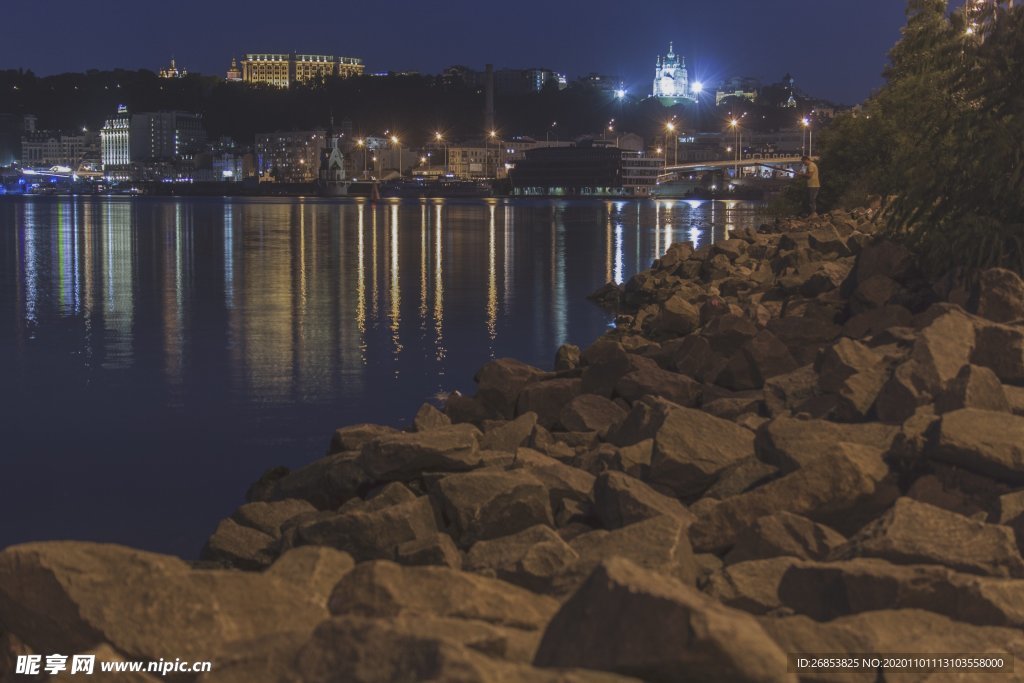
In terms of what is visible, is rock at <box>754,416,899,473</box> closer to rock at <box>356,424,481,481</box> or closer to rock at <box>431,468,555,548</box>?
rock at <box>431,468,555,548</box>

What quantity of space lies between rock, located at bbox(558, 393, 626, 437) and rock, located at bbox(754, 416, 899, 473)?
202 cm

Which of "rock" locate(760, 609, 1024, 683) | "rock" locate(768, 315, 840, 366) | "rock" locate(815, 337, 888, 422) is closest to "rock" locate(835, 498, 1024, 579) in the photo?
"rock" locate(760, 609, 1024, 683)

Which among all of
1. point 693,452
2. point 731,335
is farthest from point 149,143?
point 693,452

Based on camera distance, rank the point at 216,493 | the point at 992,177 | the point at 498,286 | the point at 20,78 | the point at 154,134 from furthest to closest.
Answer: the point at 20,78, the point at 154,134, the point at 498,286, the point at 992,177, the point at 216,493

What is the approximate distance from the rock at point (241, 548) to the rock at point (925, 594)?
292 centimetres

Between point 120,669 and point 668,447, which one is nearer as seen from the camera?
point 120,669

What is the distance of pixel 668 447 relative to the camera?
5387 millimetres

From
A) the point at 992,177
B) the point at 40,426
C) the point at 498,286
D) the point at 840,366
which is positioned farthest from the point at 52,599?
the point at 498,286

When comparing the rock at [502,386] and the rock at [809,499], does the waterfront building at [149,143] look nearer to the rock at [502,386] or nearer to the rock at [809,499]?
the rock at [502,386]

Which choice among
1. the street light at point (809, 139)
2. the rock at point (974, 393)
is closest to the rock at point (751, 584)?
the rock at point (974, 393)

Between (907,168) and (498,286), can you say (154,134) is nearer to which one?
(498,286)

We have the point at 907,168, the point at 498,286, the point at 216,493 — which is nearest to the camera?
the point at 216,493

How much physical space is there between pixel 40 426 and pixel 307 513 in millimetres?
4674

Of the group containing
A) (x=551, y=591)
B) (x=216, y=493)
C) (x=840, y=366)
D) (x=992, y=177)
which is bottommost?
(x=216, y=493)
